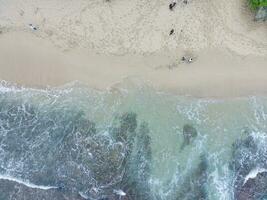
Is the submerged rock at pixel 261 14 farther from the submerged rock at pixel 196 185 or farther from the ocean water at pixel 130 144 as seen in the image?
the submerged rock at pixel 196 185

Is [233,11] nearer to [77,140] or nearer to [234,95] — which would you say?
[234,95]

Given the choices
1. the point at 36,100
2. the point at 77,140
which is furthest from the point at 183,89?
the point at 36,100

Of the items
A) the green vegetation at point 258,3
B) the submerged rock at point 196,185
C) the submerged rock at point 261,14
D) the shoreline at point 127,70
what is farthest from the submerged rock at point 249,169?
the green vegetation at point 258,3

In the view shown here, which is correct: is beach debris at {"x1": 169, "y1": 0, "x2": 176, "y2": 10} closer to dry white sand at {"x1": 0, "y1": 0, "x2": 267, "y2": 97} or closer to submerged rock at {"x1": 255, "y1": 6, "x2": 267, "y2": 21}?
dry white sand at {"x1": 0, "y1": 0, "x2": 267, "y2": 97}

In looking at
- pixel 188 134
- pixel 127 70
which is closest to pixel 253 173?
pixel 188 134

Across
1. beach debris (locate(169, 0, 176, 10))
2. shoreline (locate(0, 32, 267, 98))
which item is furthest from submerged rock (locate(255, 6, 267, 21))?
beach debris (locate(169, 0, 176, 10))

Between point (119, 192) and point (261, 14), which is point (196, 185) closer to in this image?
point (119, 192)
